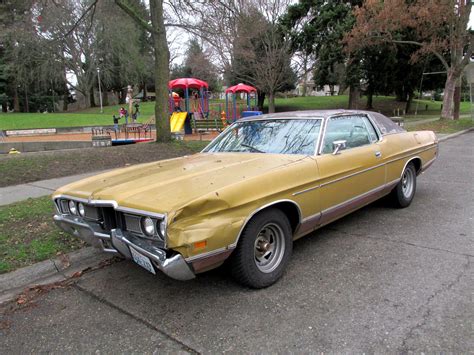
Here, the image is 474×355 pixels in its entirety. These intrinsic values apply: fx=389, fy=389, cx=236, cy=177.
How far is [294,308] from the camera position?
9.82 ft

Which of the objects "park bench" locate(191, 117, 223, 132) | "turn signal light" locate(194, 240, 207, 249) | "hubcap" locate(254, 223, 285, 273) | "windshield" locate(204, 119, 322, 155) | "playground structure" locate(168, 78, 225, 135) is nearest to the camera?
"turn signal light" locate(194, 240, 207, 249)

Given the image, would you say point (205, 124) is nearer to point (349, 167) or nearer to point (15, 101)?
point (349, 167)

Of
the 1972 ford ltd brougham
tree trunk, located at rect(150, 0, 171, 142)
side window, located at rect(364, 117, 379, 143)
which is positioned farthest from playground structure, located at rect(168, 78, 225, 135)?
the 1972 ford ltd brougham

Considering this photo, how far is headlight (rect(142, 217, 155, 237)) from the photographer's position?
2.82m

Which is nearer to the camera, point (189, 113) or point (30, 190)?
point (30, 190)

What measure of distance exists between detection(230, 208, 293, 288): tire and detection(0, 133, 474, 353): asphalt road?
0.43 feet

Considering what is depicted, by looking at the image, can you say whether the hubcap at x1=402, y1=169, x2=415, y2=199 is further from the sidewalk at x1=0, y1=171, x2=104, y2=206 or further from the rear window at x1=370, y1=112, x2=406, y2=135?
the sidewalk at x1=0, y1=171, x2=104, y2=206

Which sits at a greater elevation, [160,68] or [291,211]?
[160,68]

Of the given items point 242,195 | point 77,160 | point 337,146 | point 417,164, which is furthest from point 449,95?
point 242,195

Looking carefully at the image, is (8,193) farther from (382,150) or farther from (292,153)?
(382,150)

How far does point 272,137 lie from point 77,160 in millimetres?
6885

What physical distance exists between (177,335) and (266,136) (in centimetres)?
242

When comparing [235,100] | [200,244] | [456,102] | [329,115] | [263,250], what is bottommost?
[263,250]

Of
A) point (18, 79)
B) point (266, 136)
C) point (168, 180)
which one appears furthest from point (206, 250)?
point (18, 79)
